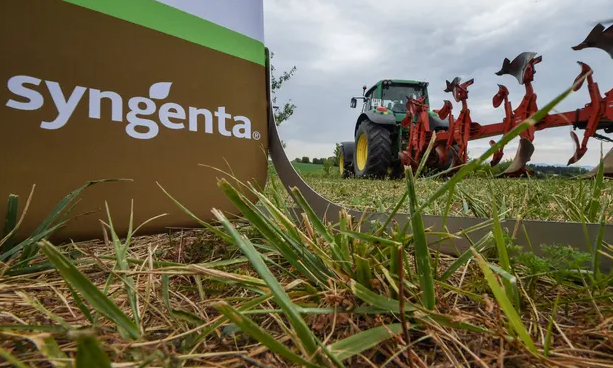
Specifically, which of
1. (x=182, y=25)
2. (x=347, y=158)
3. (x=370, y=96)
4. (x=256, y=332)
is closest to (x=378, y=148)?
(x=370, y=96)

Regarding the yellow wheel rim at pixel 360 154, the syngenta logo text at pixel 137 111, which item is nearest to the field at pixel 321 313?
the syngenta logo text at pixel 137 111

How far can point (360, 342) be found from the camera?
0.36m

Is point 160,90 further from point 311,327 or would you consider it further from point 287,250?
point 311,327

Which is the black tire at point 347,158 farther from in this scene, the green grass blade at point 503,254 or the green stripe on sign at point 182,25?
the green grass blade at point 503,254

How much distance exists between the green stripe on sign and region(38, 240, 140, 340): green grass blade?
2.24ft

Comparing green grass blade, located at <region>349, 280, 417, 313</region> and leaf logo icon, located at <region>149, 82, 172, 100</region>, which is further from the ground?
leaf logo icon, located at <region>149, 82, 172, 100</region>

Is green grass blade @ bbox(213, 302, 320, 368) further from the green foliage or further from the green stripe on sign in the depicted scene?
the green stripe on sign

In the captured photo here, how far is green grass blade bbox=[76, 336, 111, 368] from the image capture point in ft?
0.71

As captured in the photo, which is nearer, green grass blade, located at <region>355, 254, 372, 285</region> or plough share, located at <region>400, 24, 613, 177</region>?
green grass blade, located at <region>355, 254, 372, 285</region>

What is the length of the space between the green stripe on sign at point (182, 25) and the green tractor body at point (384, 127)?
4.07 m

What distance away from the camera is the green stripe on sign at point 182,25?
0.81 m

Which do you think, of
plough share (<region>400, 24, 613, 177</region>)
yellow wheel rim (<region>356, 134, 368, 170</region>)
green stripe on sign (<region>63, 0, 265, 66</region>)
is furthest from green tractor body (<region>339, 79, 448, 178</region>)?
green stripe on sign (<region>63, 0, 265, 66</region>)

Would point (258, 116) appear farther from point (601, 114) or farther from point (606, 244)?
point (601, 114)

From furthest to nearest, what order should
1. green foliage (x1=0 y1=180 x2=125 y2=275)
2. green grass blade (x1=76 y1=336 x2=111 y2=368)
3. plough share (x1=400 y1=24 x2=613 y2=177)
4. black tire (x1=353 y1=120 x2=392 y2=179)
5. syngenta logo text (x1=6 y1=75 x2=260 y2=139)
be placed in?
black tire (x1=353 y1=120 x2=392 y2=179)
plough share (x1=400 y1=24 x2=613 y2=177)
syngenta logo text (x1=6 y1=75 x2=260 y2=139)
green foliage (x1=0 y1=180 x2=125 y2=275)
green grass blade (x1=76 y1=336 x2=111 y2=368)
